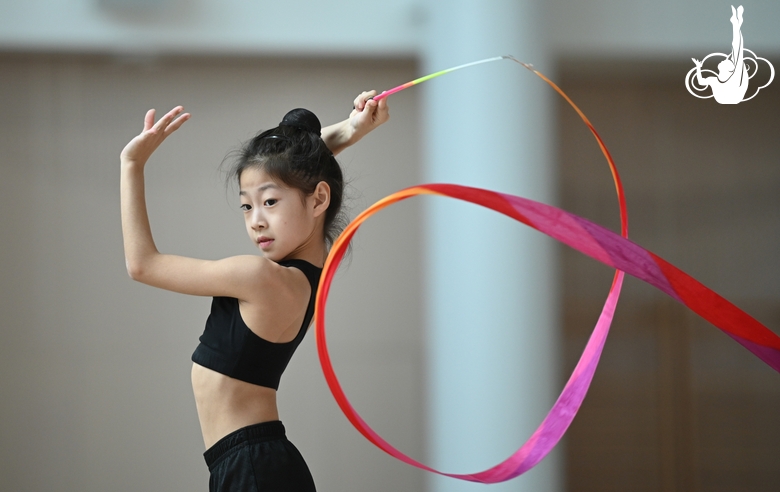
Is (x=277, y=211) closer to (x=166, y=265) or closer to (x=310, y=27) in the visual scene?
(x=166, y=265)

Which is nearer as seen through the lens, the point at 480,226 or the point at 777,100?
the point at 480,226

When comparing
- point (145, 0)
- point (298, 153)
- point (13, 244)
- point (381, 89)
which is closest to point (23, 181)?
point (13, 244)

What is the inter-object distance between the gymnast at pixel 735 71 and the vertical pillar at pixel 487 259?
0.57 meters

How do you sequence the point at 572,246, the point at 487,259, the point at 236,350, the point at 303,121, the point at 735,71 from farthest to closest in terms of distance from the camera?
1. the point at 735,71
2. the point at 487,259
3. the point at 303,121
4. the point at 236,350
5. the point at 572,246

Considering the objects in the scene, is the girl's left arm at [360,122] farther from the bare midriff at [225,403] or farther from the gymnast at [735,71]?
the gymnast at [735,71]

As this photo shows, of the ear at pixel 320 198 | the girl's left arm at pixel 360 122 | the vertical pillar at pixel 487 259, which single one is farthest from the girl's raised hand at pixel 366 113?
the vertical pillar at pixel 487 259

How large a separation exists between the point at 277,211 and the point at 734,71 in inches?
68.2

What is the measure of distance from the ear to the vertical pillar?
2.80 feet

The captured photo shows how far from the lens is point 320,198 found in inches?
39.1

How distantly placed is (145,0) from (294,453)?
53.6 inches

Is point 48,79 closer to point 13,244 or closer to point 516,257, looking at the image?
point 13,244

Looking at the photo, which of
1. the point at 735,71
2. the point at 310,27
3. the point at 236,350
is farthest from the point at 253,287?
the point at 735,71

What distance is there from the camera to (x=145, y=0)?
5.99ft

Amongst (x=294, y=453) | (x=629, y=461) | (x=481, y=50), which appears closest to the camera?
(x=294, y=453)
